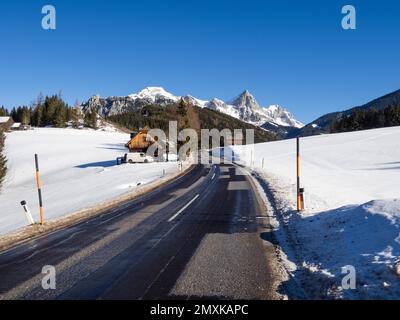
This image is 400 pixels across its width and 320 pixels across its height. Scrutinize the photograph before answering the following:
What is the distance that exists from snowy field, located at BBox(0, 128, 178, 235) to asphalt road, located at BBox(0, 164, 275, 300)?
11.5 m

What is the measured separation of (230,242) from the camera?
406 inches

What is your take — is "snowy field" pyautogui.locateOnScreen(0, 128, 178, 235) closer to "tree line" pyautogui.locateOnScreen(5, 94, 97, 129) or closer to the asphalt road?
the asphalt road

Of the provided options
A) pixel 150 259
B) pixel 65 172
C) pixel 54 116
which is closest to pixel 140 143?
pixel 65 172

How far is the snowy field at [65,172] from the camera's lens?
2862 cm

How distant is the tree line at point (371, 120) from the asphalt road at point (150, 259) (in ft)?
409

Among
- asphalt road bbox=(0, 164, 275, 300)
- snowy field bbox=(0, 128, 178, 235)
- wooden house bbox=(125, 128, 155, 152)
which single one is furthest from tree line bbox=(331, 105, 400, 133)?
asphalt road bbox=(0, 164, 275, 300)

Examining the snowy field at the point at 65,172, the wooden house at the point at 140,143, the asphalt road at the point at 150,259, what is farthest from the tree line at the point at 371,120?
the asphalt road at the point at 150,259

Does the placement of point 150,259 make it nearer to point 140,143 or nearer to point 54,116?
point 140,143

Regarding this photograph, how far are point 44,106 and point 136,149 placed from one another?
9442 centimetres

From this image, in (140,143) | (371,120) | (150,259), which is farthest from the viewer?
(371,120)

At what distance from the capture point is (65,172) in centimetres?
5119

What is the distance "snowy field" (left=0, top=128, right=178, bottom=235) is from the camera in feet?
93.9

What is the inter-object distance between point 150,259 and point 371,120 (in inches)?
5235
